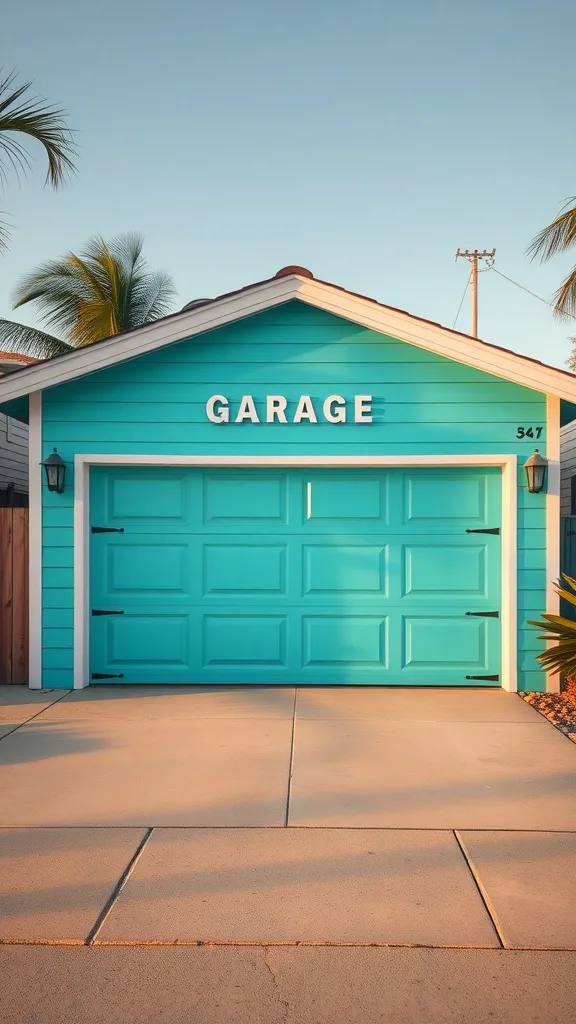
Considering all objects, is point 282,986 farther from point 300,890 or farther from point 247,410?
point 247,410

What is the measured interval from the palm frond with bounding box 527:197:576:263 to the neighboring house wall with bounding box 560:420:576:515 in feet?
8.74

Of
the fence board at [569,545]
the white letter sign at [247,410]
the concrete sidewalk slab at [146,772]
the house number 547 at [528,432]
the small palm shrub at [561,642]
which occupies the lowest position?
the concrete sidewalk slab at [146,772]

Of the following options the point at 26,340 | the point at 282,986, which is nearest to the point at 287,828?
the point at 282,986

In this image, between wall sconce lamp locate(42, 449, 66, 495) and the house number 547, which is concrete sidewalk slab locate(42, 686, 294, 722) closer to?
wall sconce lamp locate(42, 449, 66, 495)

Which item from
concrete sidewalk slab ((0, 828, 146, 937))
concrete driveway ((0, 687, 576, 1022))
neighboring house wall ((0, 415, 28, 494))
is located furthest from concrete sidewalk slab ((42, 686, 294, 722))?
neighboring house wall ((0, 415, 28, 494))

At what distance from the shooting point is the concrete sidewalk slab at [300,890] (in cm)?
310

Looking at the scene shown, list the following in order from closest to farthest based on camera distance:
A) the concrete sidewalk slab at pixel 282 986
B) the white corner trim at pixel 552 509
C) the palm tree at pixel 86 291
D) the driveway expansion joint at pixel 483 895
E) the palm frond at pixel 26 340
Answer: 1. the concrete sidewalk slab at pixel 282 986
2. the driveway expansion joint at pixel 483 895
3. the white corner trim at pixel 552 509
4. the palm frond at pixel 26 340
5. the palm tree at pixel 86 291

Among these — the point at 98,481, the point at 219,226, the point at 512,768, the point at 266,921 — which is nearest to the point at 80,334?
the point at 219,226

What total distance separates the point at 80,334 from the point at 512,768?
16.3 m

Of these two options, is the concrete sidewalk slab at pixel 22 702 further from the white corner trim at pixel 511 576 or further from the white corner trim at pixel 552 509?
the white corner trim at pixel 552 509

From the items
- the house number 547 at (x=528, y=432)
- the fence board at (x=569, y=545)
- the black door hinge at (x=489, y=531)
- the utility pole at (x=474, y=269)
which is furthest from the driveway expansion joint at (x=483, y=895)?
the utility pole at (x=474, y=269)

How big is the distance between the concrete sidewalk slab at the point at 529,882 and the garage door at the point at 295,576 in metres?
3.65

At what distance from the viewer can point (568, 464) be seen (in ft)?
38.9

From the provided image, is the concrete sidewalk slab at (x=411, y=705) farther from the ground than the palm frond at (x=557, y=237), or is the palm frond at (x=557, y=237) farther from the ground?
the palm frond at (x=557, y=237)
